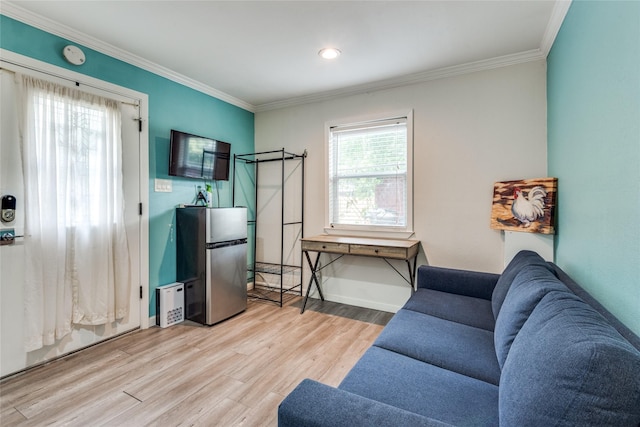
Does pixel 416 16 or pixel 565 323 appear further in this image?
pixel 416 16

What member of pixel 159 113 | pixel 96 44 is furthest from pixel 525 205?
pixel 96 44

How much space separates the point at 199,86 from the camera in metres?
3.27

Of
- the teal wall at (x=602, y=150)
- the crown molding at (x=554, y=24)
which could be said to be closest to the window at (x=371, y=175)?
the crown molding at (x=554, y=24)

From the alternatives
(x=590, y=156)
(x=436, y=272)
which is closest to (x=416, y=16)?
(x=590, y=156)

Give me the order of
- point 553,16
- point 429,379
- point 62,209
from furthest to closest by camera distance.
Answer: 1. point 62,209
2. point 553,16
3. point 429,379

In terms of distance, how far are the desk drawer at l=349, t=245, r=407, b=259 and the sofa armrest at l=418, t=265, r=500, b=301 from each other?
23 cm

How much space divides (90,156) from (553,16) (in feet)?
11.8

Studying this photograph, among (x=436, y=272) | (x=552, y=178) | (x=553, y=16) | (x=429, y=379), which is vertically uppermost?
(x=553, y=16)

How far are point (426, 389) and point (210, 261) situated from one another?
7.39 ft

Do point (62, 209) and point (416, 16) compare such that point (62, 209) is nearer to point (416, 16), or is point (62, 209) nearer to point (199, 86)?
point (199, 86)

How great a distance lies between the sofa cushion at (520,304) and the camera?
3.93 ft

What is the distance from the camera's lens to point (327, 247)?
3072 millimetres

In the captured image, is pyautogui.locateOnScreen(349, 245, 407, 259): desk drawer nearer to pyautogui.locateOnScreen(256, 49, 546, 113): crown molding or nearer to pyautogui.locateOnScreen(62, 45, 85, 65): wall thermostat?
pyautogui.locateOnScreen(256, 49, 546, 113): crown molding

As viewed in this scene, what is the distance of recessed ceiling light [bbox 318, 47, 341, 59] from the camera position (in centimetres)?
252
